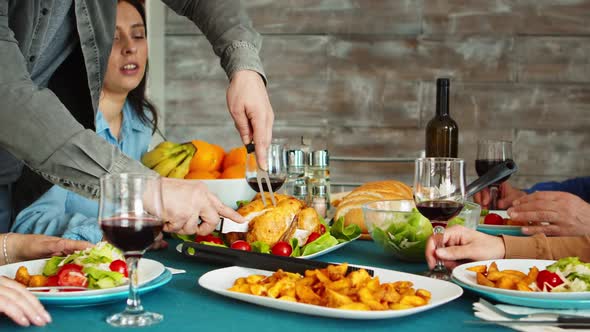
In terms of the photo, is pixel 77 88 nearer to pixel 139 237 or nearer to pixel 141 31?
pixel 141 31

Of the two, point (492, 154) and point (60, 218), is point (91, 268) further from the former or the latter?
point (492, 154)

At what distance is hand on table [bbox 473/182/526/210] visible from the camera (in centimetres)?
241

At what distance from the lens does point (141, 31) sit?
3070 mm

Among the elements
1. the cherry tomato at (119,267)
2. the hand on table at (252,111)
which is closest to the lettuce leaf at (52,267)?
the cherry tomato at (119,267)

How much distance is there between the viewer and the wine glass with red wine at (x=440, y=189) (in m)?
1.36

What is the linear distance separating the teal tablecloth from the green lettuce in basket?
0.97 ft

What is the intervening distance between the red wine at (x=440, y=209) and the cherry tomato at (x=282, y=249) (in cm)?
30

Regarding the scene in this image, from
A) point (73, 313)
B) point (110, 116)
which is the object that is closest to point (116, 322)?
point (73, 313)

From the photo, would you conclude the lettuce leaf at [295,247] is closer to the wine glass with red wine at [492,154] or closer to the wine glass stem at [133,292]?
the wine glass stem at [133,292]

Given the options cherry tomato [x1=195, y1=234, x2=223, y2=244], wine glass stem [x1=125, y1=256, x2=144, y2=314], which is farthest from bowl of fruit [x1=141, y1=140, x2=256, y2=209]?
wine glass stem [x1=125, y1=256, x2=144, y2=314]

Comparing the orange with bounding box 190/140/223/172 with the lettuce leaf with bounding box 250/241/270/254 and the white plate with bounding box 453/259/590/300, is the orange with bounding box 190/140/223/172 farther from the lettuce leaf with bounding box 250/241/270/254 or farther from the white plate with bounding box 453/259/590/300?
the white plate with bounding box 453/259/590/300

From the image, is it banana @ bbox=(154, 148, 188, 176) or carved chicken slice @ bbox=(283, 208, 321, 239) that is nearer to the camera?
carved chicken slice @ bbox=(283, 208, 321, 239)

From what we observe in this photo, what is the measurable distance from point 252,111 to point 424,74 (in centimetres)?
255

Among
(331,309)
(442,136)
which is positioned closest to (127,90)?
(442,136)
